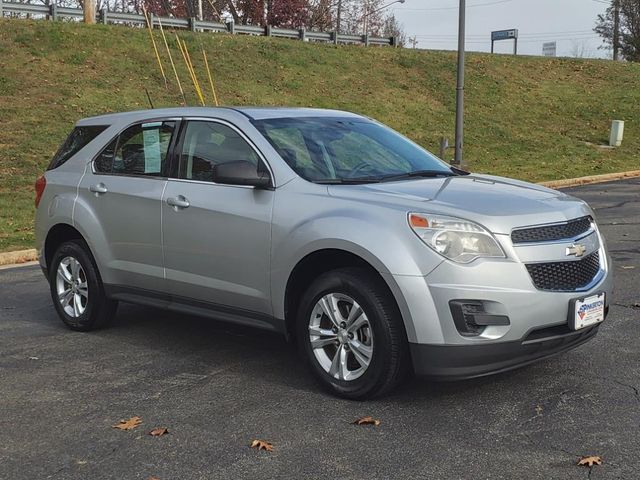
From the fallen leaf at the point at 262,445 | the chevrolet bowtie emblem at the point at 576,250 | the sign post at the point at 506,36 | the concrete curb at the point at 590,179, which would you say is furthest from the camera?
the sign post at the point at 506,36

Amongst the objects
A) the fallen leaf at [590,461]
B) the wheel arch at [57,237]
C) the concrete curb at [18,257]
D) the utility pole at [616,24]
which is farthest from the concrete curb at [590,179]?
the utility pole at [616,24]

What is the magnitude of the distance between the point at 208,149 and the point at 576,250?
2.58m

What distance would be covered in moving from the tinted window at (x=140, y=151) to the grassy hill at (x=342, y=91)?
9884 millimetres

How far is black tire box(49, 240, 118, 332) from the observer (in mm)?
6340

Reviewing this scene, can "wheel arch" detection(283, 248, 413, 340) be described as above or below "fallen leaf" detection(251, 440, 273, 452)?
above

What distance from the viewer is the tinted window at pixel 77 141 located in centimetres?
659

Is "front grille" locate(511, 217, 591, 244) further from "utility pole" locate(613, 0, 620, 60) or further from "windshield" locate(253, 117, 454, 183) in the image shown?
"utility pole" locate(613, 0, 620, 60)

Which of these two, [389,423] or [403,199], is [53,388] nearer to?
[389,423]

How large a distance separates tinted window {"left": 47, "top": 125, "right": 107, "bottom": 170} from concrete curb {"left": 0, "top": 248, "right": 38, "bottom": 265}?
144 inches

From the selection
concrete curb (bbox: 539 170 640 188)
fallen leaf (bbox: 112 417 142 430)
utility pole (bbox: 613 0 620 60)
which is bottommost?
concrete curb (bbox: 539 170 640 188)

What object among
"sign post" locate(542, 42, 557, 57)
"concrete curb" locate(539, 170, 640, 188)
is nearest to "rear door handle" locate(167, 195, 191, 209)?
"concrete curb" locate(539, 170, 640, 188)

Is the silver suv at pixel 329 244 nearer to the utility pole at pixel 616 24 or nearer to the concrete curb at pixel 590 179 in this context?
the concrete curb at pixel 590 179

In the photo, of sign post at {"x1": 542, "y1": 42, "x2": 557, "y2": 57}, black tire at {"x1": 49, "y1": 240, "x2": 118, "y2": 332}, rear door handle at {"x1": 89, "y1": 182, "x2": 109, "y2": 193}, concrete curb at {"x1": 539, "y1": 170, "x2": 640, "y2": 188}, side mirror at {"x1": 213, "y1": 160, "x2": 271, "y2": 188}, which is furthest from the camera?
sign post at {"x1": 542, "y1": 42, "x2": 557, "y2": 57}

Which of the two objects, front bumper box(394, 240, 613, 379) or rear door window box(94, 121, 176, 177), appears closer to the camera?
front bumper box(394, 240, 613, 379)
